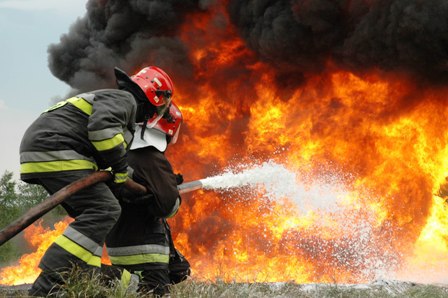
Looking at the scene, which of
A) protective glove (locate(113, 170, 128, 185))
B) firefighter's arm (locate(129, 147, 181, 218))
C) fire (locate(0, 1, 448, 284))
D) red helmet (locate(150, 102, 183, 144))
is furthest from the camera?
fire (locate(0, 1, 448, 284))

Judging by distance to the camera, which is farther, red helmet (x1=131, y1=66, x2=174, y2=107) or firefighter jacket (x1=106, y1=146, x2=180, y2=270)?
red helmet (x1=131, y1=66, x2=174, y2=107)

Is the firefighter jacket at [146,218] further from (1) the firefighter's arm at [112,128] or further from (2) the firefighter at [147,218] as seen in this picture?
(1) the firefighter's arm at [112,128]

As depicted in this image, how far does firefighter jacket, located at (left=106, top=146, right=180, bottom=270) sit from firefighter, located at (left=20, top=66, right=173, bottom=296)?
0.46 m

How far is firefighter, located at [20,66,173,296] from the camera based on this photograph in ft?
→ 12.5

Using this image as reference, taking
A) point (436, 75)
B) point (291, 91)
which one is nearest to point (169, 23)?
point (291, 91)

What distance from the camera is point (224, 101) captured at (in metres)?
12.0

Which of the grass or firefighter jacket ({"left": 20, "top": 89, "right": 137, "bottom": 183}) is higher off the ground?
firefighter jacket ({"left": 20, "top": 89, "right": 137, "bottom": 183})

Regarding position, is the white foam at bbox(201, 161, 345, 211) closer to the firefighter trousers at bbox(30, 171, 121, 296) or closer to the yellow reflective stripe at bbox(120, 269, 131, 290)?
the yellow reflective stripe at bbox(120, 269, 131, 290)

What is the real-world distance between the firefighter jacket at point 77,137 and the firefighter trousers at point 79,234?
11 cm

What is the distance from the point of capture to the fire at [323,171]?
9734 mm

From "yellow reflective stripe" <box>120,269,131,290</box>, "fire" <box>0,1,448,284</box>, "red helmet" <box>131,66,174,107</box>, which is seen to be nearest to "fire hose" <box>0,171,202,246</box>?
"yellow reflective stripe" <box>120,269,131,290</box>

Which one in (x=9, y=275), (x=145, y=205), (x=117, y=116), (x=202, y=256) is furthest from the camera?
(x=202, y=256)

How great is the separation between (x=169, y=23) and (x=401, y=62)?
5.71m

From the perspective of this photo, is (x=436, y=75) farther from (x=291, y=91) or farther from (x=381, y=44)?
(x=291, y=91)
